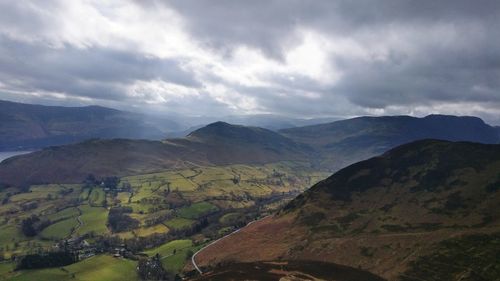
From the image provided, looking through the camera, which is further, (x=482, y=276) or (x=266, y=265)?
(x=266, y=265)

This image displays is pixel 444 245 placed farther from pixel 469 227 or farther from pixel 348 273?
pixel 348 273

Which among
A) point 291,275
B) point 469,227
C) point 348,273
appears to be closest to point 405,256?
point 348,273

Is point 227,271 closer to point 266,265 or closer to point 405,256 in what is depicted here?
point 266,265

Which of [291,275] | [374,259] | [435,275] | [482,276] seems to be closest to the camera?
[482,276]

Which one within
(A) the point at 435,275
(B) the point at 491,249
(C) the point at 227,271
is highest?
(B) the point at 491,249

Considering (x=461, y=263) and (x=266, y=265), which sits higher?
(x=461, y=263)

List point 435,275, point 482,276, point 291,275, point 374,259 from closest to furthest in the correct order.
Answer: point 482,276, point 435,275, point 291,275, point 374,259

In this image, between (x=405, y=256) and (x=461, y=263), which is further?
(x=405, y=256)


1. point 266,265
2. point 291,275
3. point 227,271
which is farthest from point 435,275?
point 227,271

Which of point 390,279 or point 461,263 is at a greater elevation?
point 461,263
